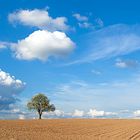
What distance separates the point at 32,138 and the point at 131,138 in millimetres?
12083

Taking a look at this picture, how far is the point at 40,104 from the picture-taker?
113562 mm

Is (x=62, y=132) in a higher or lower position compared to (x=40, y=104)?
lower

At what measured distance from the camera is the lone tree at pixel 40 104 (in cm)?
11350

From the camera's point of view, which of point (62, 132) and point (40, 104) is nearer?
point (62, 132)

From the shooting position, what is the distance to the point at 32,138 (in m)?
34.7

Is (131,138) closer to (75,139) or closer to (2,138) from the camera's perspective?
(75,139)

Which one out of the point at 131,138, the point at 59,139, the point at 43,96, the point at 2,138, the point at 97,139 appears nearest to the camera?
the point at 2,138

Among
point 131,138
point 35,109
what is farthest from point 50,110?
point 131,138

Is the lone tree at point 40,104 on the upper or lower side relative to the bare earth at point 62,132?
upper

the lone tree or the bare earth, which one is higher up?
the lone tree

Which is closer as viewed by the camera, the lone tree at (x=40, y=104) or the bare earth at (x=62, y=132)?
the bare earth at (x=62, y=132)

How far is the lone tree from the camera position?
114 m

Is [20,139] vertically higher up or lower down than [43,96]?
lower down

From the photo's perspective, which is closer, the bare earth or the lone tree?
the bare earth
